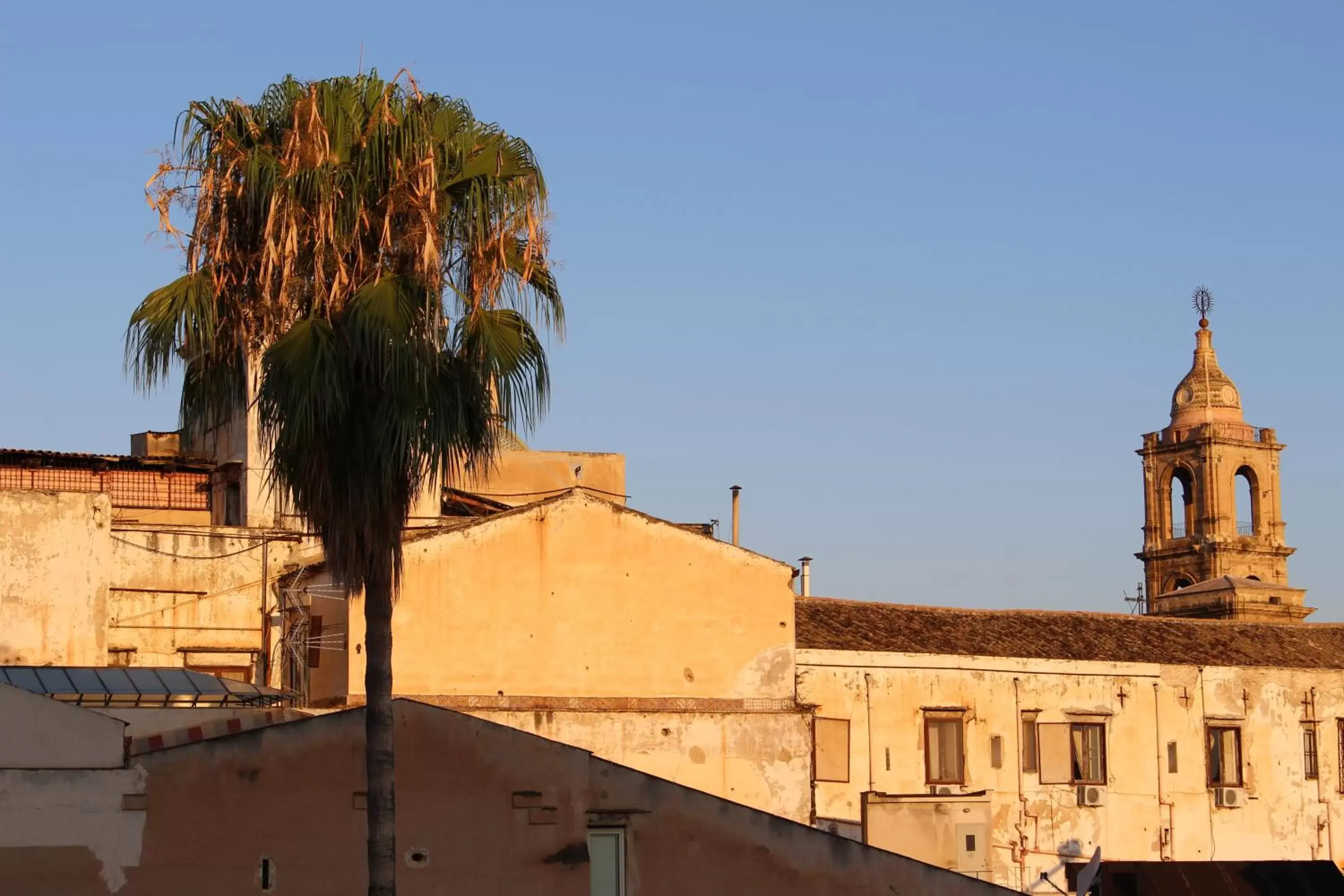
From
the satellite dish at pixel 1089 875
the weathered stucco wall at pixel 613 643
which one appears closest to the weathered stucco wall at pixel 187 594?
the weathered stucco wall at pixel 613 643

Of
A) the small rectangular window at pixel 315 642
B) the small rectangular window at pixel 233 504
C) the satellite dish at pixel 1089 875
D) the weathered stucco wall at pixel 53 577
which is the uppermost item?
the small rectangular window at pixel 233 504

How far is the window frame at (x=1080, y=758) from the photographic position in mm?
41531

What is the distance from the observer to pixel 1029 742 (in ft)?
135

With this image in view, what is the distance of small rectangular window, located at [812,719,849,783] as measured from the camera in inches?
1513

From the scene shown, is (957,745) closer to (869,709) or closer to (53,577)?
(869,709)

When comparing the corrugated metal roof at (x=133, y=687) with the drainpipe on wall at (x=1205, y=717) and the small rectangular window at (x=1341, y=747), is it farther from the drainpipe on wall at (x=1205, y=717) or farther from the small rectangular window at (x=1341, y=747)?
the small rectangular window at (x=1341, y=747)

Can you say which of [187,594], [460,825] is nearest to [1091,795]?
[187,594]

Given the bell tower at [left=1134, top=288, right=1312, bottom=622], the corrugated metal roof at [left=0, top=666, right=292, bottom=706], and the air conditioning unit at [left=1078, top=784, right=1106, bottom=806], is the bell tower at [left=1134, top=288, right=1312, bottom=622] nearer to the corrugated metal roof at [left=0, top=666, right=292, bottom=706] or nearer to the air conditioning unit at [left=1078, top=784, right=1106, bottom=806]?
the air conditioning unit at [left=1078, top=784, right=1106, bottom=806]

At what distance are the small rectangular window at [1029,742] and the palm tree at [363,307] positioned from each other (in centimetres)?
2305

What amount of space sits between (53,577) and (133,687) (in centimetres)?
862

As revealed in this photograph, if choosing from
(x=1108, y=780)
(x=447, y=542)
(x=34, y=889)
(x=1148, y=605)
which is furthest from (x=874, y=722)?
(x=1148, y=605)

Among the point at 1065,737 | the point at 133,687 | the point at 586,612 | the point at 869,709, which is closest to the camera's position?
the point at 133,687

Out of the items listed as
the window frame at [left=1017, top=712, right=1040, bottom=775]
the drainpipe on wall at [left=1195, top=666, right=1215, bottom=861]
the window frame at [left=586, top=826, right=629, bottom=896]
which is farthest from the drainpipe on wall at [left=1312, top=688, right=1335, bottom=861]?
the window frame at [left=586, top=826, right=629, bottom=896]

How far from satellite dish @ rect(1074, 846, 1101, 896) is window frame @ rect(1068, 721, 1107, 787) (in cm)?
170
